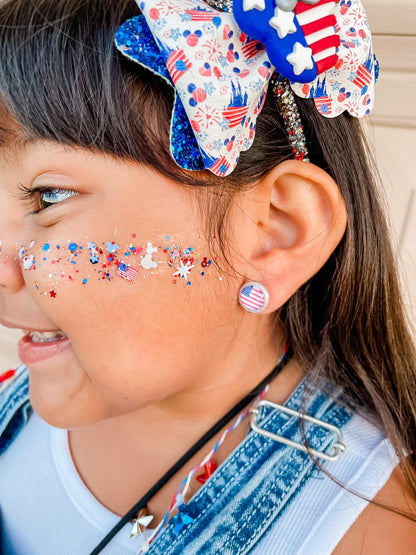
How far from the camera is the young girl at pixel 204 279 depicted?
0.54 meters

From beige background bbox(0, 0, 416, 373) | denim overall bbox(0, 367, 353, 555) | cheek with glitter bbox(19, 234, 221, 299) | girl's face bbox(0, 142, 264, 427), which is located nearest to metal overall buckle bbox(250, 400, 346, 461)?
denim overall bbox(0, 367, 353, 555)

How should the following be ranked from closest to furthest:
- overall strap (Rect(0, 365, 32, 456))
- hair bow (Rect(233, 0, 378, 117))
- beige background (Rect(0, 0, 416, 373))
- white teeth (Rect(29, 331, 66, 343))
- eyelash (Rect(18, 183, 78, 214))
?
1. hair bow (Rect(233, 0, 378, 117))
2. eyelash (Rect(18, 183, 78, 214))
3. white teeth (Rect(29, 331, 66, 343))
4. overall strap (Rect(0, 365, 32, 456))
5. beige background (Rect(0, 0, 416, 373))

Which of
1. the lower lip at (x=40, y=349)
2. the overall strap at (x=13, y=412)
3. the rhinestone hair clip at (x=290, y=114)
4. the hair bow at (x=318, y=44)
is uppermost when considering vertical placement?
the hair bow at (x=318, y=44)

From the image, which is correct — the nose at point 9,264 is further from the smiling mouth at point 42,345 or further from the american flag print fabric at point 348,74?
the american flag print fabric at point 348,74

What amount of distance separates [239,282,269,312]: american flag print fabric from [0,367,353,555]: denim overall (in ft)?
0.64

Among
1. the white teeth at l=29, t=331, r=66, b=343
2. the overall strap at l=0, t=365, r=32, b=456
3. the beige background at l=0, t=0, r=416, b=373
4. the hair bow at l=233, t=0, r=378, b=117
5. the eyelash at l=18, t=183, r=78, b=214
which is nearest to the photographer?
the hair bow at l=233, t=0, r=378, b=117

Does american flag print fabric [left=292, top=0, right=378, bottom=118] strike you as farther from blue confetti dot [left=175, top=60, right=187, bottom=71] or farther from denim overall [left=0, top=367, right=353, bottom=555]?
denim overall [left=0, top=367, right=353, bottom=555]

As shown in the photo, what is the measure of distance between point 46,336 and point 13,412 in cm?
37

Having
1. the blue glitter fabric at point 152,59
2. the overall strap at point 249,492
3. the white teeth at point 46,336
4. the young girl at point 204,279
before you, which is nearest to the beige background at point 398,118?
the young girl at point 204,279

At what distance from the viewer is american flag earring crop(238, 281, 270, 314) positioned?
0.66m

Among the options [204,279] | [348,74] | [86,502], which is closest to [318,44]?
[348,74]

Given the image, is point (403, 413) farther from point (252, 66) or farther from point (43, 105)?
point (43, 105)

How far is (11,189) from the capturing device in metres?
0.60

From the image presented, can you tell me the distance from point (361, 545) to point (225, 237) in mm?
464
